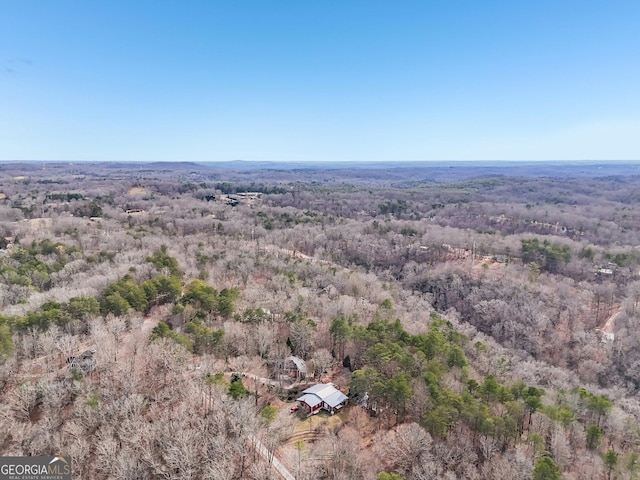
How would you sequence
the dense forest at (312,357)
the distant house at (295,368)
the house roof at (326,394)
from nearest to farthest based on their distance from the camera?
1. the dense forest at (312,357)
2. the house roof at (326,394)
3. the distant house at (295,368)

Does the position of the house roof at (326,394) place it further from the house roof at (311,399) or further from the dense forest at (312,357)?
the dense forest at (312,357)

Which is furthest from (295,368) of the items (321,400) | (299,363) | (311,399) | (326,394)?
(321,400)

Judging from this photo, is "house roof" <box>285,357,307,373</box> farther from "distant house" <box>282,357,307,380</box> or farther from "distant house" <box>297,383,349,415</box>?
"distant house" <box>297,383,349,415</box>

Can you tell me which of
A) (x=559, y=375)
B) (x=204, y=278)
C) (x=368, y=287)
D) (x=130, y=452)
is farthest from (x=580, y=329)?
(x=130, y=452)

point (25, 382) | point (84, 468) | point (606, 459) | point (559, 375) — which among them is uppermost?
point (25, 382)

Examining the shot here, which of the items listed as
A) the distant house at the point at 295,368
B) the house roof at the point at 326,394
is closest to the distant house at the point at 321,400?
the house roof at the point at 326,394

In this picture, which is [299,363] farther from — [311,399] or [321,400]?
[321,400]

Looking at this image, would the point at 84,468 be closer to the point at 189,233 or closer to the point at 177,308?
the point at 177,308
